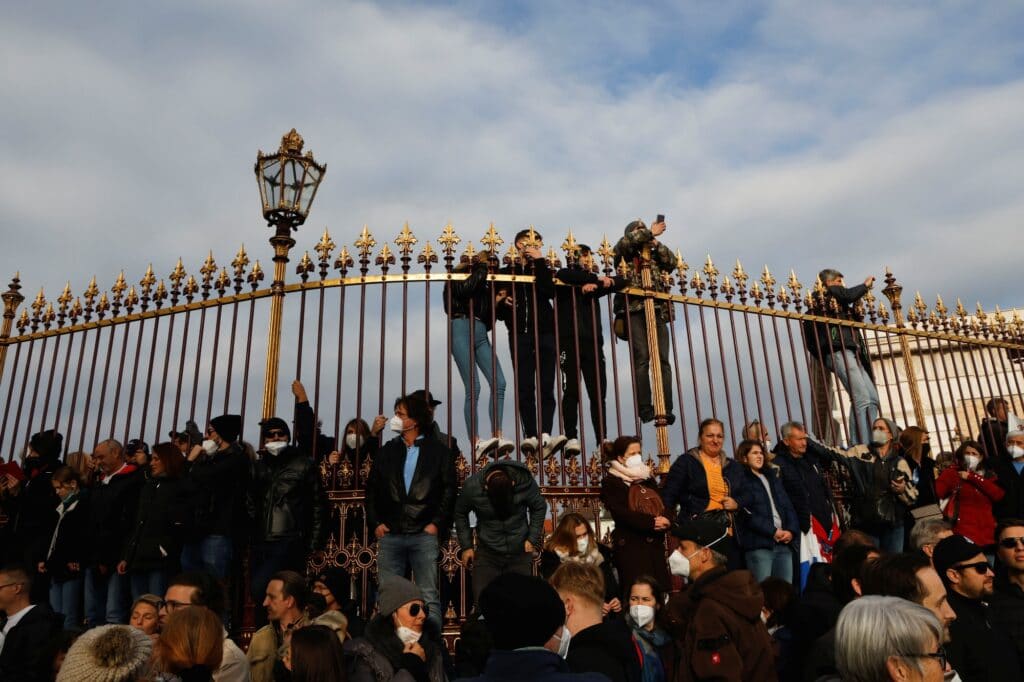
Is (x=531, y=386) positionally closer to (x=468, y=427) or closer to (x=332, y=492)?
(x=468, y=427)

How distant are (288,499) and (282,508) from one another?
3.6 inches

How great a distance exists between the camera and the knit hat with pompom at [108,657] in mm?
3576

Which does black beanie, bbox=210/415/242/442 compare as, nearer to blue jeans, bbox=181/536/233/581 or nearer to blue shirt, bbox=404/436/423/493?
blue jeans, bbox=181/536/233/581

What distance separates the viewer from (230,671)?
15.6ft

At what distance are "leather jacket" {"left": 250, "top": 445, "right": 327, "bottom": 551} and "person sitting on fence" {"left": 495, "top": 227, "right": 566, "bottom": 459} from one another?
7.51ft

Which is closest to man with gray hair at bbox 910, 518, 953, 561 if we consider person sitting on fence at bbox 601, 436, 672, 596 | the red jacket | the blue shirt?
person sitting on fence at bbox 601, 436, 672, 596

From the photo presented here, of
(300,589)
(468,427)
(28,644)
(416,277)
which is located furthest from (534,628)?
(416,277)

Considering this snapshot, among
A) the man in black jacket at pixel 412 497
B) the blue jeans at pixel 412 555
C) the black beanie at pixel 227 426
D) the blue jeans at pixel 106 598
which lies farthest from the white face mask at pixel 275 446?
the blue jeans at pixel 106 598

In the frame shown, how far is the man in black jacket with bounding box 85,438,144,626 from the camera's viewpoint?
7551 millimetres

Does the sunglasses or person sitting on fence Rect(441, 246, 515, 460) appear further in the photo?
person sitting on fence Rect(441, 246, 515, 460)

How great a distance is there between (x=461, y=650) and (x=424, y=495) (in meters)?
1.86

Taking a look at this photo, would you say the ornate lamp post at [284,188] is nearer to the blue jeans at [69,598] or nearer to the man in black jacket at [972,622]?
the blue jeans at [69,598]

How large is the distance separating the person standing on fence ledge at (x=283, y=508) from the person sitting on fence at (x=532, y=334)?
90.8 inches

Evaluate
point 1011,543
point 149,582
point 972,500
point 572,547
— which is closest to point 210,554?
point 149,582
